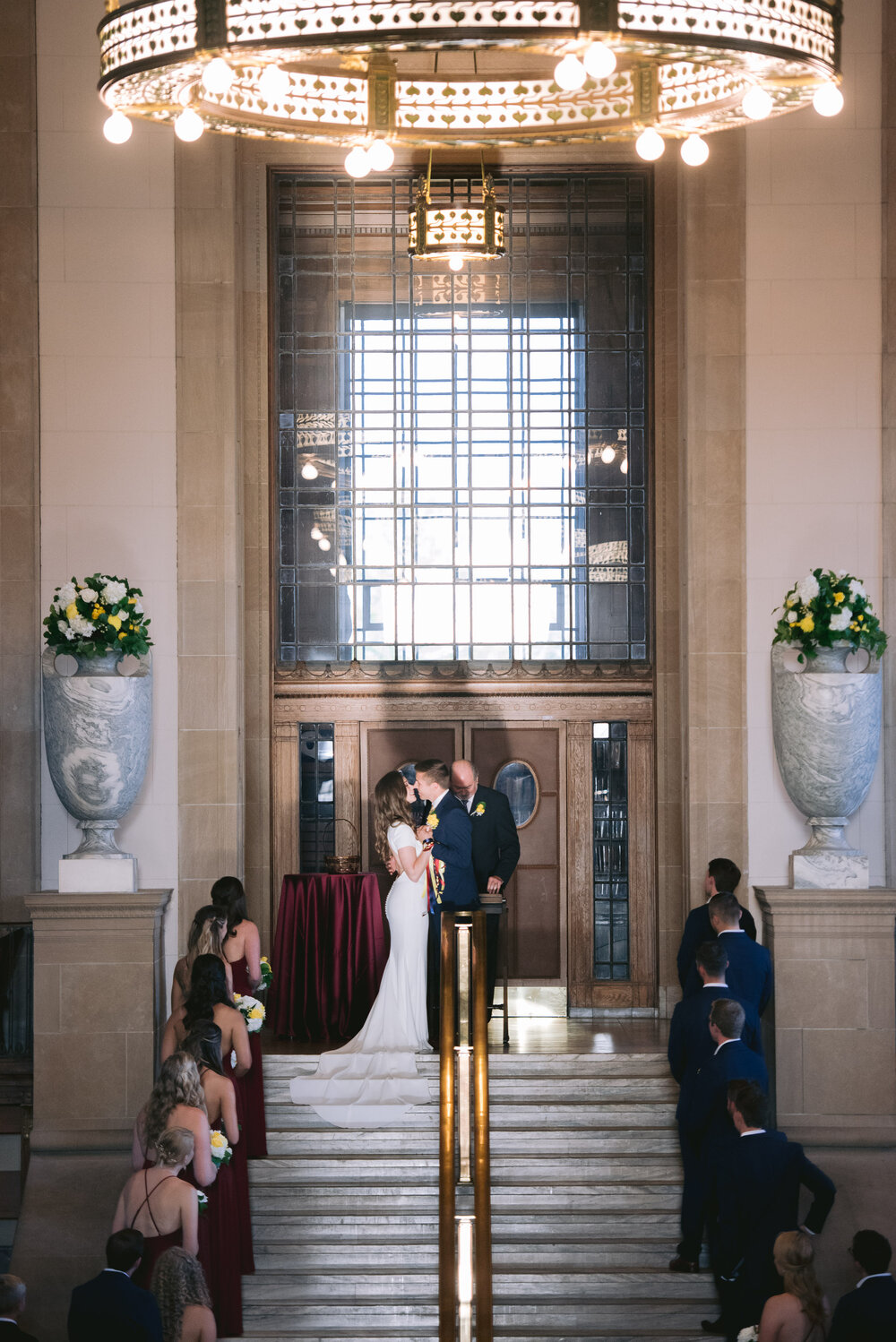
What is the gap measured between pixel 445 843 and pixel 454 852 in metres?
0.09

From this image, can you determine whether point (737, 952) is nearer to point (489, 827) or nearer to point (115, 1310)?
point (489, 827)

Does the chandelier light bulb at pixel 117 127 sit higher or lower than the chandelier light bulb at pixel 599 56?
higher

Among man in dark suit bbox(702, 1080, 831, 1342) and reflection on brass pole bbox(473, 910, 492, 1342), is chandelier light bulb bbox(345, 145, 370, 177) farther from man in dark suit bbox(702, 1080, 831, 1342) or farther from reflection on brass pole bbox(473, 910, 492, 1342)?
reflection on brass pole bbox(473, 910, 492, 1342)

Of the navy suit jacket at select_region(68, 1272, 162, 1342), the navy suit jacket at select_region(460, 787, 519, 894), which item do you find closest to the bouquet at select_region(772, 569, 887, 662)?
the navy suit jacket at select_region(460, 787, 519, 894)

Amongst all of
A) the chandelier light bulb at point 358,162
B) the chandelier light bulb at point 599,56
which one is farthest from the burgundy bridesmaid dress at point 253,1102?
the chandelier light bulb at point 599,56

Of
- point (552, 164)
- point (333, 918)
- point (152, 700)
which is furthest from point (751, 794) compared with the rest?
point (552, 164)

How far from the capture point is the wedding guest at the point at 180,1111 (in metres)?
6.87

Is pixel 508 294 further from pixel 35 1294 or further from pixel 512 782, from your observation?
pixel 35 1294

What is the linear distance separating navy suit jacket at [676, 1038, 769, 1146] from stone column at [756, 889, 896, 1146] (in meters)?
1.82

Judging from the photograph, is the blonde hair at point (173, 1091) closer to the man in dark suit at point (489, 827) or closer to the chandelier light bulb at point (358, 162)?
the chandelier light bulb at point (358, 162)

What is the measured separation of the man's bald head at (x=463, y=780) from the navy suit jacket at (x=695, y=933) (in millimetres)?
2084

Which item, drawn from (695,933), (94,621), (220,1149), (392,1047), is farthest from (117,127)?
(392,1047)

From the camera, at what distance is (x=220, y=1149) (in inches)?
292

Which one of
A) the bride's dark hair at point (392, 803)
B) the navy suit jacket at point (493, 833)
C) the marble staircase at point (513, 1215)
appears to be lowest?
the marble staircase at point (513, 1215)
